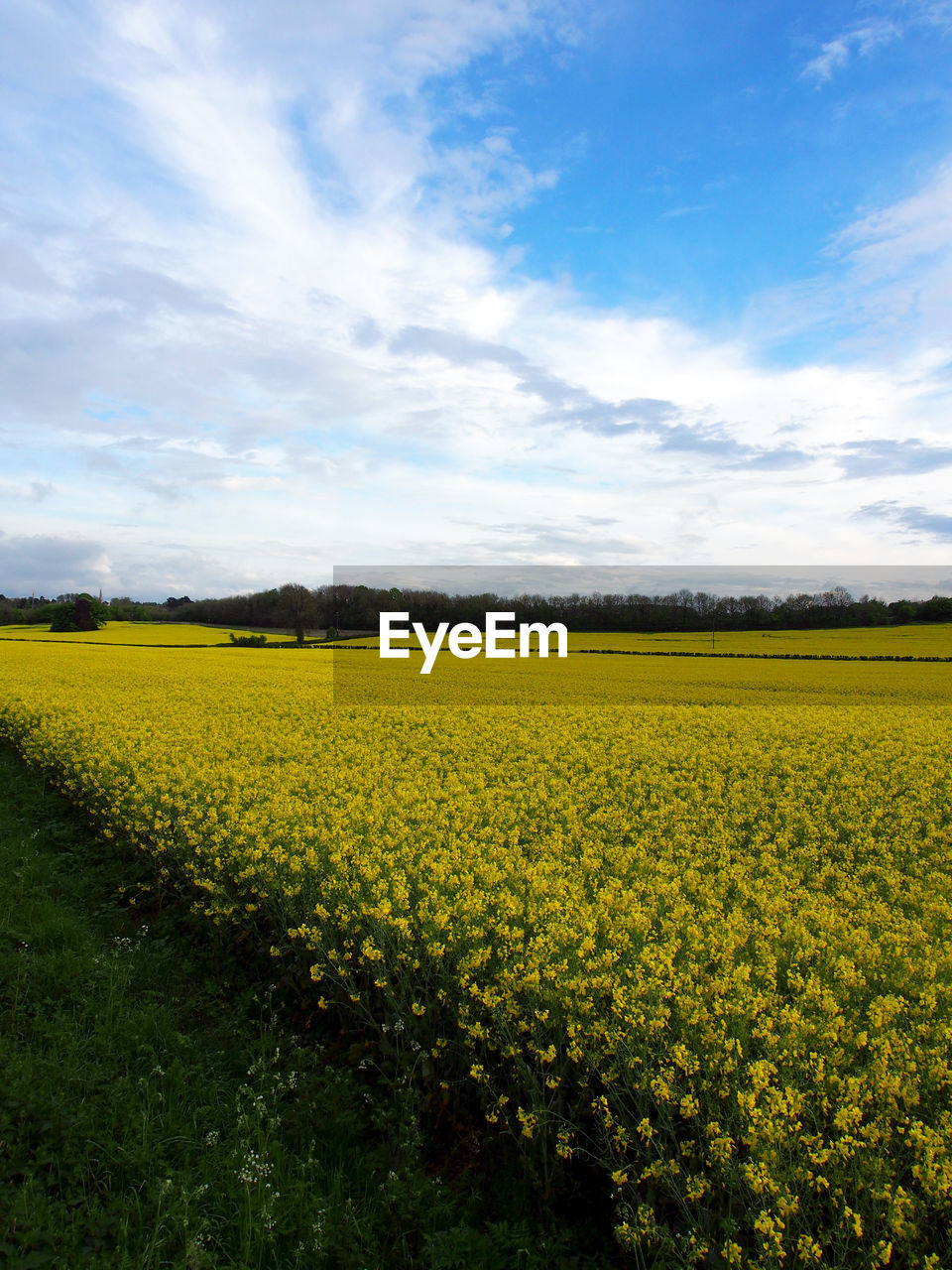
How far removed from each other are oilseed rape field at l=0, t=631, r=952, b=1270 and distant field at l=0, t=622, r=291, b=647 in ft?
177

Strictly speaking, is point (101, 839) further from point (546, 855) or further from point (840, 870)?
point (840, 870)

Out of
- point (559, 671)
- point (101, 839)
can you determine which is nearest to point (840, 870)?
point (101, 839)

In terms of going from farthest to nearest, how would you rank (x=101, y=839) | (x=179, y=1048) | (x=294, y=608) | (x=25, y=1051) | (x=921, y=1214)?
(x=294, y=608) → (x=101, y=839) → (x=179, y=1048) → (x=25, y=1051) → (x=921, y=1214)

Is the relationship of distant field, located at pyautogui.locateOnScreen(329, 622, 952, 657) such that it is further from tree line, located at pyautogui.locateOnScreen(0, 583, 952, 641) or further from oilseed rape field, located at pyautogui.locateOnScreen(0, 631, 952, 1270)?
oilseed rape field, located at pyautogui.locateOnScreen(0, 631, 952, 1270)

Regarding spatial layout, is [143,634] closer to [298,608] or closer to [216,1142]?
[298,608]

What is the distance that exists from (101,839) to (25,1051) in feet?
16.4

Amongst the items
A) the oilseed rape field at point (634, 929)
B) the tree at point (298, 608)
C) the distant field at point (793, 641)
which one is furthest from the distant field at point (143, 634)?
the oilseed rape field at point (634, 929)

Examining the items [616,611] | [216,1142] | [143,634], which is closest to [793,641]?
[616,611]

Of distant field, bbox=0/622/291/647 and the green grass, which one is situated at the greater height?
distant field, bbox=0/622/291/647

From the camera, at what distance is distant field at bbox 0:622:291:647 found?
6366 cm

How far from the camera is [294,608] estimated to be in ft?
246

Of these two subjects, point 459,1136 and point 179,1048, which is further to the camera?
point 179,1048

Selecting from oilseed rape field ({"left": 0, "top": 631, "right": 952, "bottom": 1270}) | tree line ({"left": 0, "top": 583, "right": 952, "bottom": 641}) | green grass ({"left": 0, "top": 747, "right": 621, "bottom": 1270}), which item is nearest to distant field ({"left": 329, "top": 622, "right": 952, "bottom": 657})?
tree line ({"left": 0, "top": 583, "right": 952, "bottom": 641})

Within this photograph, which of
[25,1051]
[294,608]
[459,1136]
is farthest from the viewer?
[294,608]
